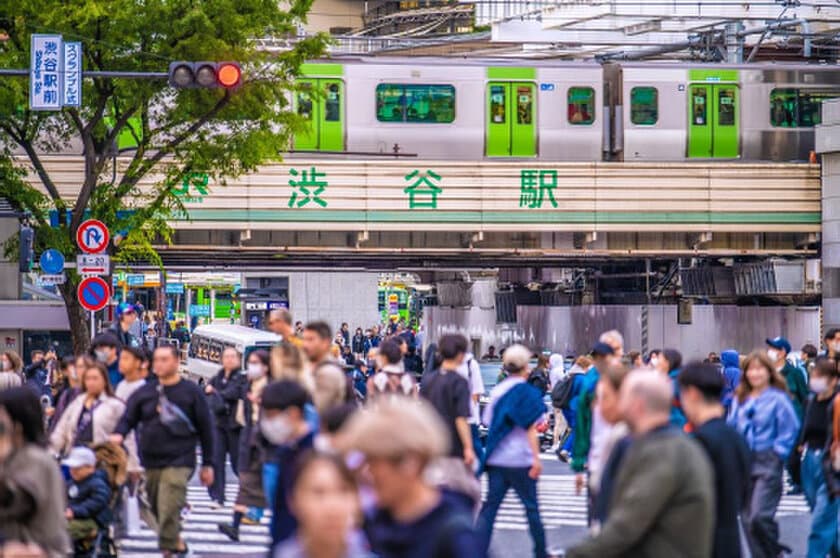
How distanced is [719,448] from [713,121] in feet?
94.8

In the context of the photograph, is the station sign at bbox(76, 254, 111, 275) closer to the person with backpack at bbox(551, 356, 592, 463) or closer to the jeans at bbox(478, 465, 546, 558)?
the person with backpack at bbox(551, 356, 592, 463)

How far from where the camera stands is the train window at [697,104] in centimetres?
3641

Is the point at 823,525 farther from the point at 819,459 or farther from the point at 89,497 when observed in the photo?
the point at 89,497

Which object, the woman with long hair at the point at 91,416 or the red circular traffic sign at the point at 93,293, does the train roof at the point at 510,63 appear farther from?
the woman with long hair at the point at 91,416

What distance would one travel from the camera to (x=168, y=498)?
1262 cm

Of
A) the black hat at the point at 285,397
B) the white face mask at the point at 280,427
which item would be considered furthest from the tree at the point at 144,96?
the white face mask at the point at 280,427

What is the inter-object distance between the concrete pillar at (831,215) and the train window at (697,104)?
257cm

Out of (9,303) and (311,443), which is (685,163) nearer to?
(9,303)

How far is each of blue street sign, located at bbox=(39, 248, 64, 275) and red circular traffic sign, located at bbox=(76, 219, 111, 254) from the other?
122 cm

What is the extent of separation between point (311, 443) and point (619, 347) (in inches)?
258

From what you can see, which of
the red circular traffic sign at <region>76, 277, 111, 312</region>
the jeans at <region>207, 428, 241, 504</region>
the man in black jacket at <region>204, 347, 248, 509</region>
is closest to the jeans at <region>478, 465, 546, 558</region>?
the man in black jacket at <region>204, 347, 248, 509</region>

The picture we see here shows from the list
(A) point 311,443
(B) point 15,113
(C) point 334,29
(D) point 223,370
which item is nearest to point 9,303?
(B) point 15,113

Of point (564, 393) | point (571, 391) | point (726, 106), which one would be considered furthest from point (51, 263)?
point (726, 106)

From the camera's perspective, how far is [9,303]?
3188 cm
